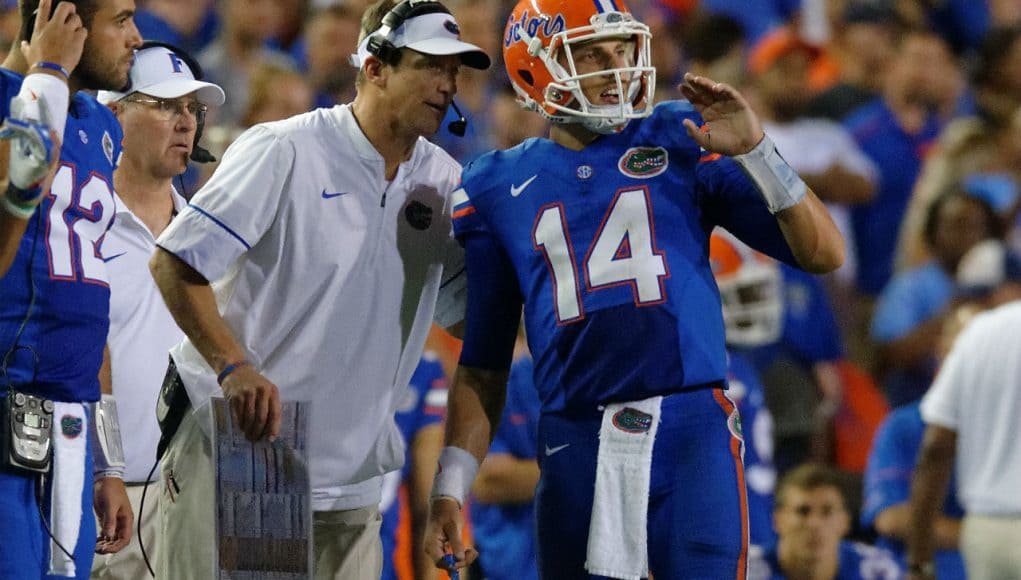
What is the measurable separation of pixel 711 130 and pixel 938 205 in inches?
209

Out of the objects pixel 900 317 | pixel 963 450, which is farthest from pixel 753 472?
pixel 900 317

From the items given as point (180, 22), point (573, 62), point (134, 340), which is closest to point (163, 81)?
point (134, 340)

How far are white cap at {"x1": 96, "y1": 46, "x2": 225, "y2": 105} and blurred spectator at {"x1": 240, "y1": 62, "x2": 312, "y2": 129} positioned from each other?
2.39m

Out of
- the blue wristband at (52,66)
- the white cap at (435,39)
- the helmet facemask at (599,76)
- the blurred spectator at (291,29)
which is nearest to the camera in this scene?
the blue wristband at (52,66)

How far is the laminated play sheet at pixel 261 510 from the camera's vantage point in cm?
431

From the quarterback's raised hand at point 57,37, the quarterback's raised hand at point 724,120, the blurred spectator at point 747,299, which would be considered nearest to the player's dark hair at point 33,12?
the quarterback's raised hand at point 57,37

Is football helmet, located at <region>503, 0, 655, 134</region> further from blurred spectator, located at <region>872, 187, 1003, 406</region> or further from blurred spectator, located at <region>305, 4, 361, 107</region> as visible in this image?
blurred spectator, located at <region>872, 187, 1003, 406</region>

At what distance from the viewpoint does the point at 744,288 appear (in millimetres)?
7766

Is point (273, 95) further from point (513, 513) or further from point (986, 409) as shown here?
point (986, 409)

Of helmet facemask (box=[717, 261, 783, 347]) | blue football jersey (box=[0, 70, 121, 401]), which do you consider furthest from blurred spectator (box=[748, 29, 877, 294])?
blue football jersey (box=[0, 70, 121, 401])

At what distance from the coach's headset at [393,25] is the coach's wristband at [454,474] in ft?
2.76

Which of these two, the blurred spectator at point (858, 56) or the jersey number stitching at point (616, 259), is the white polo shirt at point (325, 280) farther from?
the blurred spectator at point (858, 56)

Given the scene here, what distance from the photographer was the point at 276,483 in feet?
14.2

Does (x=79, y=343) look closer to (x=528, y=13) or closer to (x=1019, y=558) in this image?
(x=528, y=13)
